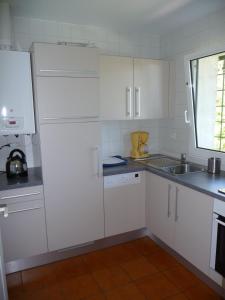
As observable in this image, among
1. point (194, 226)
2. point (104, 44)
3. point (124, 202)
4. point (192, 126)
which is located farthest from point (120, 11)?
point (194, 226)

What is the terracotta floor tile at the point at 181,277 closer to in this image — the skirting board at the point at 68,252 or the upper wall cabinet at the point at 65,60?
the skirting board at the point at 68,252

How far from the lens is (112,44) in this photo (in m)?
2.82

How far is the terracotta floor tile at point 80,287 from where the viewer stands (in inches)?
77.9

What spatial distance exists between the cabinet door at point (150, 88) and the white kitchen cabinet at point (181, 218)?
0.77 m

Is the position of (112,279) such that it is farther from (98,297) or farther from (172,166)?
(172,166)

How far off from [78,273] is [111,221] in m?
0.59

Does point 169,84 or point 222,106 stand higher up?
point 169,84

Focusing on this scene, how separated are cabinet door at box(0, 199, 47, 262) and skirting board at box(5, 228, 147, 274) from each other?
0.10 m

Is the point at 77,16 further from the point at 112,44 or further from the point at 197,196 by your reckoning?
the point at 197,196

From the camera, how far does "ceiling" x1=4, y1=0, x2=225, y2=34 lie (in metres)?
2.05

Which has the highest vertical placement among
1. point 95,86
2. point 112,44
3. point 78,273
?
point 112,44

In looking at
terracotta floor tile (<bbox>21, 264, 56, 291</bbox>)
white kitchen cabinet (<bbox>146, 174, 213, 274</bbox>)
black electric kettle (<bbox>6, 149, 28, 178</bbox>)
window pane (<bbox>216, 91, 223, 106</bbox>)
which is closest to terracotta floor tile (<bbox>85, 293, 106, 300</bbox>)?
terracotta floor tile (<bbox>21, 264, 56, 291</bbox>)

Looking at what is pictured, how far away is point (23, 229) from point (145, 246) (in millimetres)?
1314

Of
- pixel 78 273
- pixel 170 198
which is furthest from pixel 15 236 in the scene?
pixel 170 198
